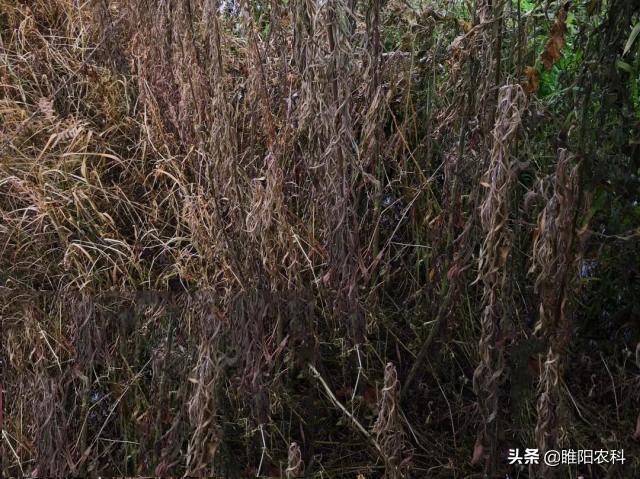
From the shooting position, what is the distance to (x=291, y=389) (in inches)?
81.7

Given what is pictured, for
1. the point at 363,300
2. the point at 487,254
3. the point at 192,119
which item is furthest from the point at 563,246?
the point at 192,119

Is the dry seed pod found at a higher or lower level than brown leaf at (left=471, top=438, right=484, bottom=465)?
higher

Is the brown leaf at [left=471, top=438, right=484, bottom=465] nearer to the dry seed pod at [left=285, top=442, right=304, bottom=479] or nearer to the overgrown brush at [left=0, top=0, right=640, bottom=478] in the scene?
the overgrown brush at [left=0, top=0, right=640, bottom=478]

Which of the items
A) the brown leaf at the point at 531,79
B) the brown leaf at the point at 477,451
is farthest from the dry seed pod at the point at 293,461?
the brown leaf at the point at 531,79

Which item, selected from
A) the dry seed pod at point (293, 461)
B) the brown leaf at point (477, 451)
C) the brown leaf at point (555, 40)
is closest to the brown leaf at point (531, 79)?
the brown leaf at point (555, 40)

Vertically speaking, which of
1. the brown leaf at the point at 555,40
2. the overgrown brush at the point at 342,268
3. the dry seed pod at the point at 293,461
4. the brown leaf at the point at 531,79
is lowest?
the dry seed pod at the point at 293,461

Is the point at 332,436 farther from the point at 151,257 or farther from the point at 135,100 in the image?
the point at 135,100

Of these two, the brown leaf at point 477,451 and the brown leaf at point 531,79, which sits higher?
the brown leaf at point 531,79

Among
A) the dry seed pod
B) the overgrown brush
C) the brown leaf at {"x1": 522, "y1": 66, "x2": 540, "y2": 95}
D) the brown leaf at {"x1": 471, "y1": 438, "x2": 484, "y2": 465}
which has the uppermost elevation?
the brown leaf at {"x1": 522, "y1": 66, "x2": 540, "y2": 95}

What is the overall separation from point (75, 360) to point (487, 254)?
3.04 feet

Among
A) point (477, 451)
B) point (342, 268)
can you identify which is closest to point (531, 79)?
point (342, 268)

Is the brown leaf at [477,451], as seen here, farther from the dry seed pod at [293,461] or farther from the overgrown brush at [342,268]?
the dry seed pod at [293,461]

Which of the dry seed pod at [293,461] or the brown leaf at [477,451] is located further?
the brown leaf at [477,451]

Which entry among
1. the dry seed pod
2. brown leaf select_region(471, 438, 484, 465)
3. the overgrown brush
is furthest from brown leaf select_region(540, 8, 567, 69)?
the dry seed pod
